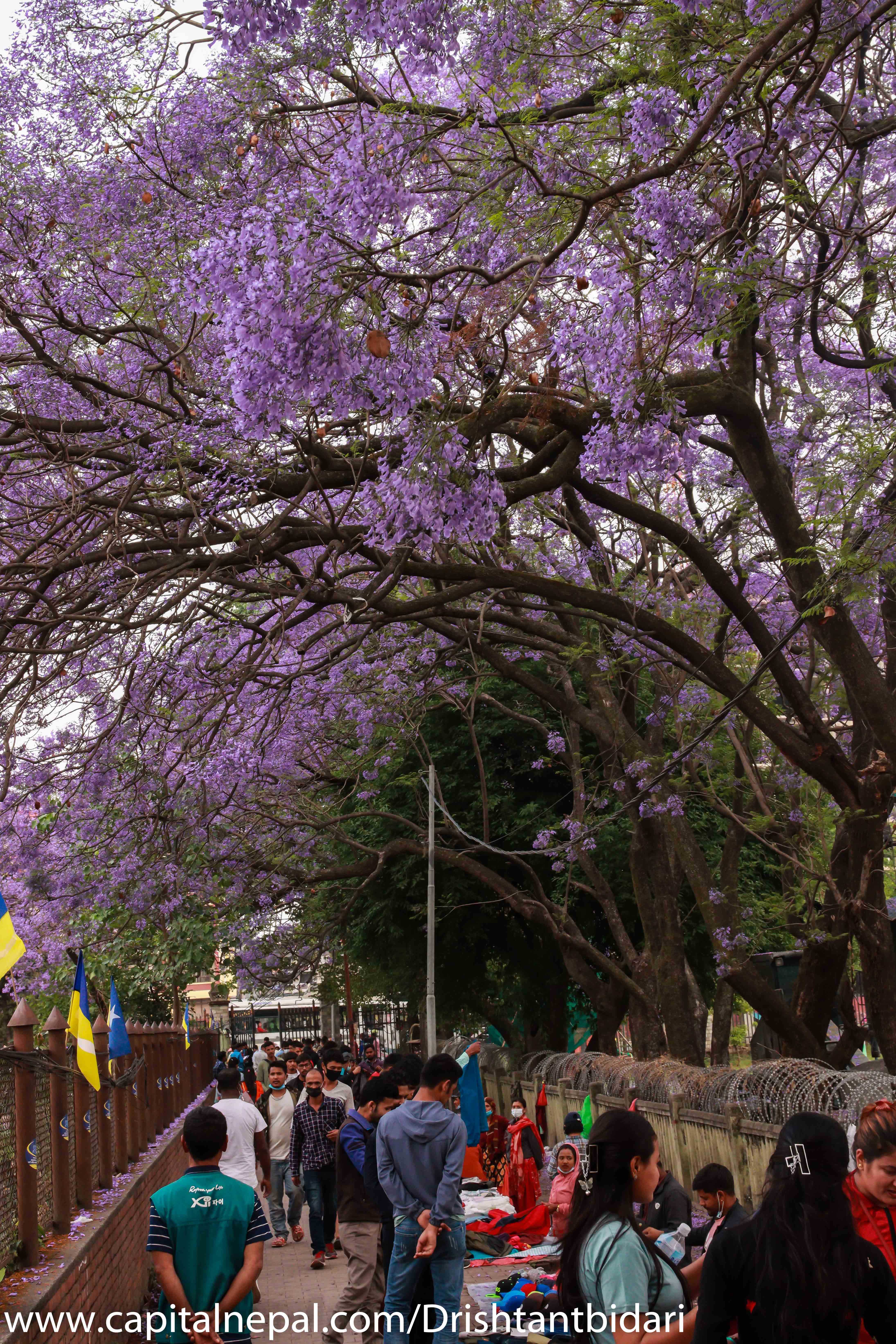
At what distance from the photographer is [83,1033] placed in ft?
23.3

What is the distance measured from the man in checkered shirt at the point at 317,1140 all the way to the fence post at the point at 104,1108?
1.70 m

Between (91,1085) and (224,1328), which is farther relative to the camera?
(91,1085)

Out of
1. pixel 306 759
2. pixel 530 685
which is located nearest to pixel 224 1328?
pixel 530 685

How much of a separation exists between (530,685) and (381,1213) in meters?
8.58

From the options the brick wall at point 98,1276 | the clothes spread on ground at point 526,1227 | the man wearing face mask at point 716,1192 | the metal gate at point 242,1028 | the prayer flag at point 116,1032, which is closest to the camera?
the brick wall at point 98,1276

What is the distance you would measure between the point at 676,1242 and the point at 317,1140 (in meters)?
4.54

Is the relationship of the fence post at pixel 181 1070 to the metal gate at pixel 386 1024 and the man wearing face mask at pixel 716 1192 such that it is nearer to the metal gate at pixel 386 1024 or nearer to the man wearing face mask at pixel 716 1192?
the metal gate at pixel 386 1024

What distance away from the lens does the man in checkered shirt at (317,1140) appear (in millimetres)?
9758

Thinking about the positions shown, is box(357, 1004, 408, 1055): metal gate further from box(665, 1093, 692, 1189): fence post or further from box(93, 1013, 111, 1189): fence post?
box(93, 1013, 111, 1189): fence post

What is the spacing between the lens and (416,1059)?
7543 millimetres

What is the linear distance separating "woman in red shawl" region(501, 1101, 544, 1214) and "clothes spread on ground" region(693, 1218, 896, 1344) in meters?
8.89

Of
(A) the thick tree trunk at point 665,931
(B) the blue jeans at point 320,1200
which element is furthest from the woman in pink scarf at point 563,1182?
(A) the thick tree trunk at point 665,931

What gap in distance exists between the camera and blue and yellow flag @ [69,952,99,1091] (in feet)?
23.1

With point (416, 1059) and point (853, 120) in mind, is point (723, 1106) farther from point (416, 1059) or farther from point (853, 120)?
point (853, 120)
